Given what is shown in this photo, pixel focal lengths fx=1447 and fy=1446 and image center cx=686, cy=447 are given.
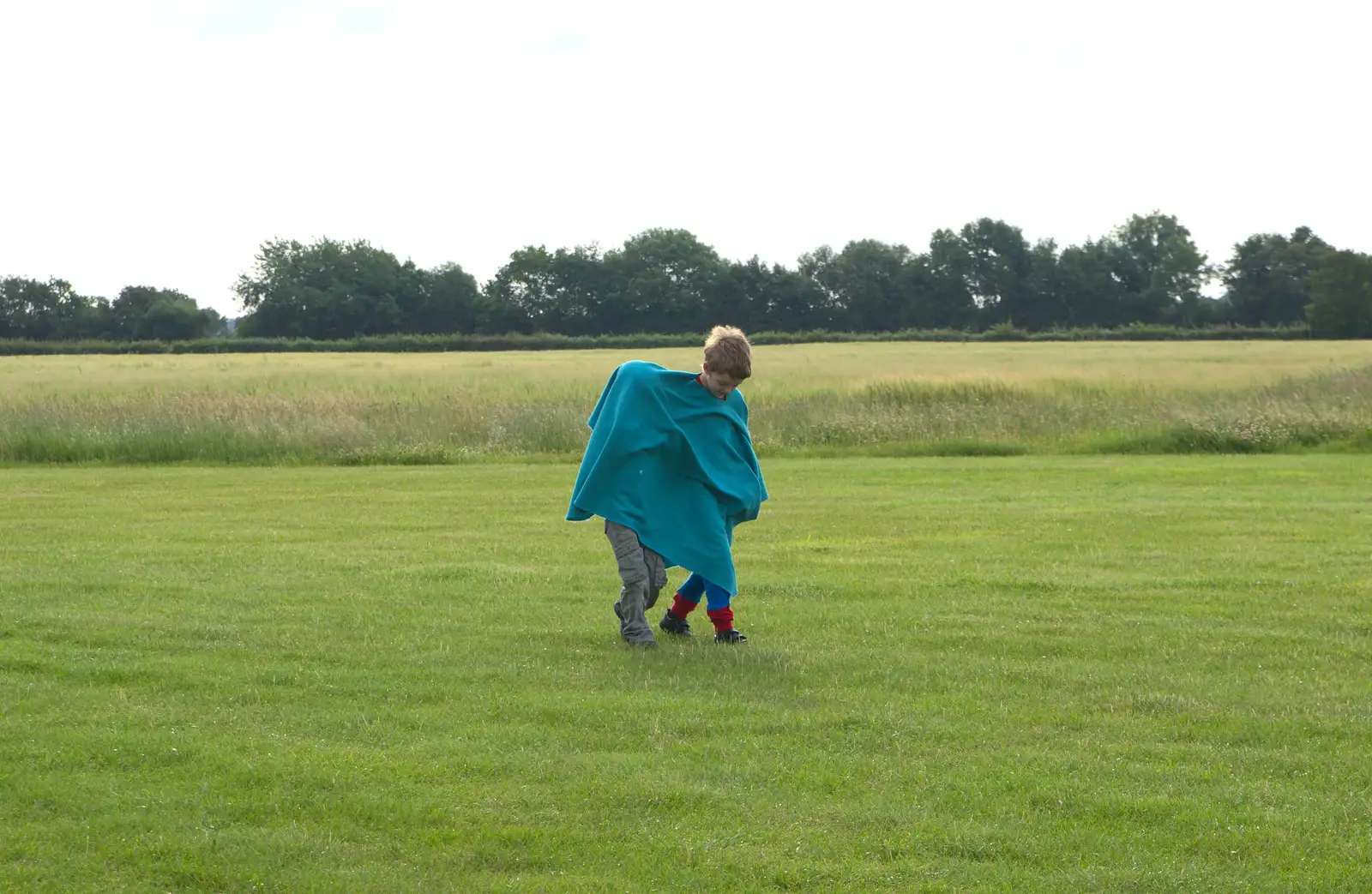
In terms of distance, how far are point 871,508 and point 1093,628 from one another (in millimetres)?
6993

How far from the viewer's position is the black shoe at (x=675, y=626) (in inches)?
332

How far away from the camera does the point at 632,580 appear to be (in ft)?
26.1

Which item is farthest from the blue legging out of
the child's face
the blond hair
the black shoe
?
the blond hair

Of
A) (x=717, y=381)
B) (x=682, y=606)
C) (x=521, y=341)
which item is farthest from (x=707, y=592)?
(x=521, y=341)

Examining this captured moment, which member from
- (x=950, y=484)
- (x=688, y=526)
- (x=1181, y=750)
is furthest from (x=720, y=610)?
(x=950, y=484)

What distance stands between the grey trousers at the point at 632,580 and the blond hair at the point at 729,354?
102 cm

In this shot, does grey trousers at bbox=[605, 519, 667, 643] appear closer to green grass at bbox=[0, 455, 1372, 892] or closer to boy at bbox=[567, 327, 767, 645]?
boy at bbox=[567, 327, 767, 645]

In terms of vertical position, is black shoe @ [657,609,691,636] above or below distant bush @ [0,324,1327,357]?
below

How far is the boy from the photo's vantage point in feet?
26.1

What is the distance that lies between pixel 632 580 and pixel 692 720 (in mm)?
1804

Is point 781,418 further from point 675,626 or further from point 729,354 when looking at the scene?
point 729,354

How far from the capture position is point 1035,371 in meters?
35.6

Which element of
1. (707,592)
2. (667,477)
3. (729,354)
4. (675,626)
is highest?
(729,354)

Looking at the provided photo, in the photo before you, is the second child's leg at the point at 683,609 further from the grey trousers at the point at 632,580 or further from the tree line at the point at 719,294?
the tree line at the point at 719,294
